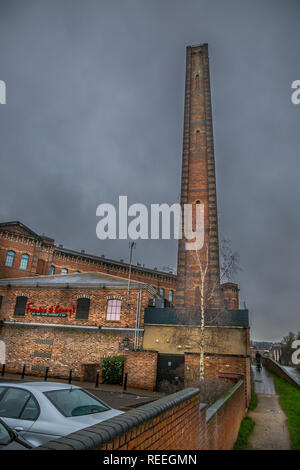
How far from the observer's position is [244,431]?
9.42 m

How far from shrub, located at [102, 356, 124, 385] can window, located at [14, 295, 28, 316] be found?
8110mm

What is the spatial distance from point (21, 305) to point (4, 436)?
20480mm

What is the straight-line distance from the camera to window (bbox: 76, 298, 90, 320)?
67.4 ft

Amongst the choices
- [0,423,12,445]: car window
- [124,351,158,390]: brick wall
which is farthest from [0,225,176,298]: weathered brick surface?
[0,423,12,445]: car window

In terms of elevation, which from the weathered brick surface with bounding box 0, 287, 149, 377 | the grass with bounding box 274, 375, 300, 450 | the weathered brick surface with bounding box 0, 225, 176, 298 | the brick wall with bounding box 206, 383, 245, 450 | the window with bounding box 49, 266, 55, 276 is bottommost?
the grass with bounding box 274, 375, 300, 450

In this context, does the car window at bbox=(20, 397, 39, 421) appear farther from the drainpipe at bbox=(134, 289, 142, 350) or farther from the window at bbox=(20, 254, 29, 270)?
the window at bbox=(20, 254, 29, 270)

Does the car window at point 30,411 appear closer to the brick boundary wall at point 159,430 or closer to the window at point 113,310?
the brick boundary wall at point 159,430

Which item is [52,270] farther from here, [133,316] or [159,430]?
[159,430]

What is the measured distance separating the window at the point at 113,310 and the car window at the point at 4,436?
15.9 m

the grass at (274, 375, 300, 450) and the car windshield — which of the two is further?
the grass at (274, 375, 300, 450)

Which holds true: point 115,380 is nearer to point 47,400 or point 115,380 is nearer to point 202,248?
point 202,248

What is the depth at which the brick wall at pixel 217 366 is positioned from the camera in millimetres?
14766
